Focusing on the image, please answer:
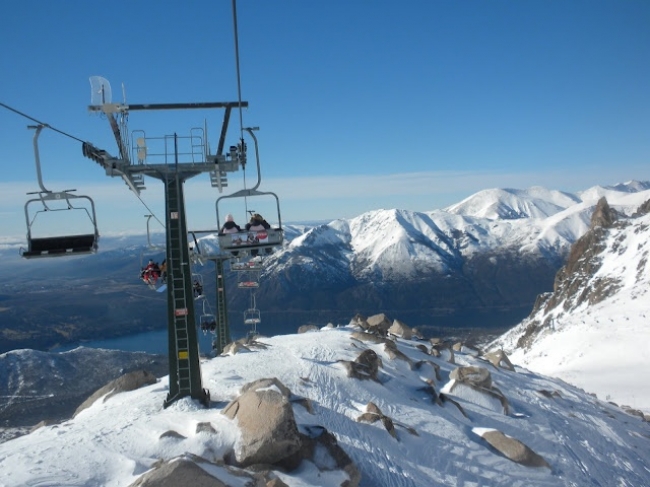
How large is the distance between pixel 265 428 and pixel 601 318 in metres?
61.4

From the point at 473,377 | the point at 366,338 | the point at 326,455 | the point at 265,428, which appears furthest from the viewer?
the point at 366,338

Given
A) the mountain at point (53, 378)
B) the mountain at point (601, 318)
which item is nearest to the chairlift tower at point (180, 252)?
the mountain at point (601, 318)

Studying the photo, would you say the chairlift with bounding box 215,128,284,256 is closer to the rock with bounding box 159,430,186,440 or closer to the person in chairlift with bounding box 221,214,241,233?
the person in chairlift with bounding box 221,214,241,233

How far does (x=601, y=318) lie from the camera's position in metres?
62.9

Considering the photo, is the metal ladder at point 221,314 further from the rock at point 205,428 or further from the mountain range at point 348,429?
the rock at point 205,428

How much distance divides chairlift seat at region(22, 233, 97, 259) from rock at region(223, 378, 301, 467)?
550 cm

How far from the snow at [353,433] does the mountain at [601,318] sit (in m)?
18.2

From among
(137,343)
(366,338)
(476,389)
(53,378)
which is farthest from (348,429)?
(137,343)

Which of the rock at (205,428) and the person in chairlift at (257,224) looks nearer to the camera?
the rock at (205,428)

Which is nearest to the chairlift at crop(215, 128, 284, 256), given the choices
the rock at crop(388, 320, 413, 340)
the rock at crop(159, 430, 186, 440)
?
the rock at crop(159, 430, 186, 440)

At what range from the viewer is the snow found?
12.0 metres

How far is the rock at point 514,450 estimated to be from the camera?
16.5 metres

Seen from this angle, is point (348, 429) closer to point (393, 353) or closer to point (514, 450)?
point (514, 450)

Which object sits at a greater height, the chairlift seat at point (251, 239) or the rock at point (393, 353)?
the chairlift seat at point (251, 239)
